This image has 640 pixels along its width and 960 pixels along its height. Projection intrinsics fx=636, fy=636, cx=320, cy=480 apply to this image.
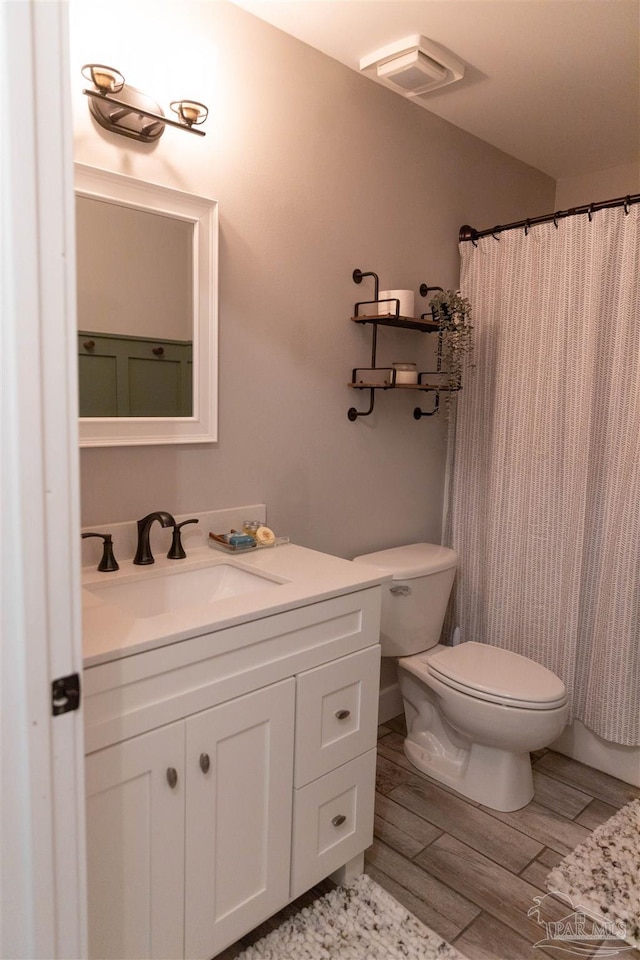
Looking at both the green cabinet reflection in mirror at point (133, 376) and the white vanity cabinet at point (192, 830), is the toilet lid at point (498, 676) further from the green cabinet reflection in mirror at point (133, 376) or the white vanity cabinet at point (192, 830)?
the green cabinet reflection in mirror at point (133, 376)

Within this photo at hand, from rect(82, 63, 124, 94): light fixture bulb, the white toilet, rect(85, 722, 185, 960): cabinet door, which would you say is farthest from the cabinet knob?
rect(82, 63, 124, 94): light fixture bulb

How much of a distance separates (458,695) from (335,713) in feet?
A: 2.02

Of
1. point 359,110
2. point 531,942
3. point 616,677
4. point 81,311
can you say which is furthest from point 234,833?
point 359,110

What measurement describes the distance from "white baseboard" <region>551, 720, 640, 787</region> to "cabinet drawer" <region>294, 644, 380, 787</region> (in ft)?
3.61

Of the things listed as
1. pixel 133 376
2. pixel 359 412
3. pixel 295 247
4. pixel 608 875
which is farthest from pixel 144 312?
pixel 608 875

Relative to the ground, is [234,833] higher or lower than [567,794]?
higher

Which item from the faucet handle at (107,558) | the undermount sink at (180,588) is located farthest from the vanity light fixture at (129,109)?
the undermount sink at (180,588)

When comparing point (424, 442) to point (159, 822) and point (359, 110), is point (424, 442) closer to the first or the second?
point (359, 110)

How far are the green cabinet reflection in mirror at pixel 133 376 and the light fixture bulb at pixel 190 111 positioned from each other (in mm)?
550

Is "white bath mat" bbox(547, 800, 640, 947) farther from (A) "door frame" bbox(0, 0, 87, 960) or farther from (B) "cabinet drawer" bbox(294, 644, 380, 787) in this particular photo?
(A) "door frame" bbox(0, 0, 87, 960)

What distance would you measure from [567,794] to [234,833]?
4.46 ft

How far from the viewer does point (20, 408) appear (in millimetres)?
821

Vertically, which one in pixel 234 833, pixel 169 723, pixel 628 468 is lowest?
pixel 234 833

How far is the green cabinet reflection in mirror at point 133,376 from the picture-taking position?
1.58 m
